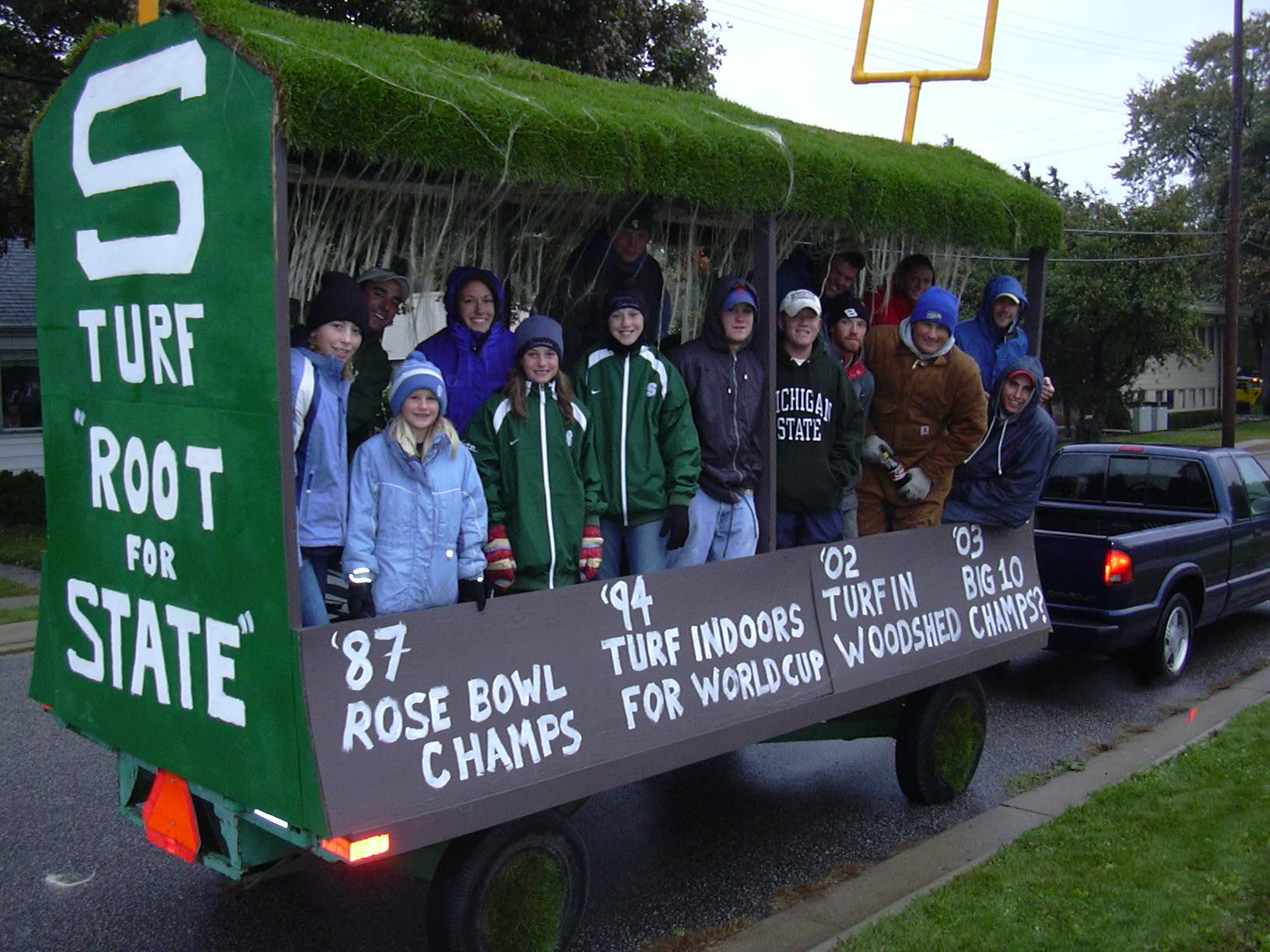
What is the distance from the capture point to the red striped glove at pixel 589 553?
164 inches

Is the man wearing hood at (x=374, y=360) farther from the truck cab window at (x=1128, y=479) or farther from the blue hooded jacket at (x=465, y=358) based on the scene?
the truck cab window at (x=1128, y=479)

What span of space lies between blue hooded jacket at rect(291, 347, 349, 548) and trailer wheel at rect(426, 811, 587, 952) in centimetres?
105

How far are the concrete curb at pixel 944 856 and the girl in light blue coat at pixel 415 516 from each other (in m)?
1.70

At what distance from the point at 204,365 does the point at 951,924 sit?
3.06m

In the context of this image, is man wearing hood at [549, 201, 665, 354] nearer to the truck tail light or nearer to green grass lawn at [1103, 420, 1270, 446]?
the truck tail light

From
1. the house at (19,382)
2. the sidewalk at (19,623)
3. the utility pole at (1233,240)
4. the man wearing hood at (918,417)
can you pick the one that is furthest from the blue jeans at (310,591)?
the utility pole at (1233,240)

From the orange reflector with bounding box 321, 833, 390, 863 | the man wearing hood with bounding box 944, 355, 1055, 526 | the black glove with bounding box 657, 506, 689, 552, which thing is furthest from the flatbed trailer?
the man wearing hood with bounding box 944, 355, 1055, 526

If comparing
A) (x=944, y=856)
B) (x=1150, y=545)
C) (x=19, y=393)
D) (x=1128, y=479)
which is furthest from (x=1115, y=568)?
(x=19, y=393)

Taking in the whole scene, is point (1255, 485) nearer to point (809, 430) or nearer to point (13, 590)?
point (809, 430)

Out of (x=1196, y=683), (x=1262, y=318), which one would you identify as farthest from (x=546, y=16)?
(x=1262, y=318)

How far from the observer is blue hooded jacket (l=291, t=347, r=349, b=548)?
12.0ft

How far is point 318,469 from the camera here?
12.0 feet

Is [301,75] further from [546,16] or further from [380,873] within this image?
[546,16]

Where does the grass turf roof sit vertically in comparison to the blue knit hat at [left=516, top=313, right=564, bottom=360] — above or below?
above
